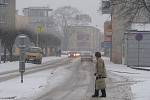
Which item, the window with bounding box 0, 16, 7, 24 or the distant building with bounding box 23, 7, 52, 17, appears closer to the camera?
the window with bounding box 0, 16, 7, 24

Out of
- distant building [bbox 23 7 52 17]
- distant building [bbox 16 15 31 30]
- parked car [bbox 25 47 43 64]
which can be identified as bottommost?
parked car [bbox 25 47 43 64]

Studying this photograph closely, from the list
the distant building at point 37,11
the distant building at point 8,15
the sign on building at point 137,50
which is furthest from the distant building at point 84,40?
the sign on building at point 137,50

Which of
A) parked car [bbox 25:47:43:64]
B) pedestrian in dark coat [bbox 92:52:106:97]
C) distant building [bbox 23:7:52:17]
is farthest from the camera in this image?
distant building [bbox 23:7:52:17]

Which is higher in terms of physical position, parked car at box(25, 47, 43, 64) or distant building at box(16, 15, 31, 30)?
distant building at box(16, 15, 31, 30)

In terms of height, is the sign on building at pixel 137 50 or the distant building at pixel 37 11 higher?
the distant building at pixel 37 11

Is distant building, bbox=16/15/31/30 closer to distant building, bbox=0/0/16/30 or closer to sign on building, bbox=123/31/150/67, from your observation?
distant building, bbox=0/0/16/30

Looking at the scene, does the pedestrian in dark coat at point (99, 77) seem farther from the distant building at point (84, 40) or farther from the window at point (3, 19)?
the distant building at point (84, 40)

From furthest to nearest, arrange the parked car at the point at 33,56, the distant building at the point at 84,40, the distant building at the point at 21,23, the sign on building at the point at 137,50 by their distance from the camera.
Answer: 1. the distant building at the point at 84,40
2. the distant building at the point at 21,23
3. the parked car at the point at 33,56
4. the sign on building at the point at 137,50

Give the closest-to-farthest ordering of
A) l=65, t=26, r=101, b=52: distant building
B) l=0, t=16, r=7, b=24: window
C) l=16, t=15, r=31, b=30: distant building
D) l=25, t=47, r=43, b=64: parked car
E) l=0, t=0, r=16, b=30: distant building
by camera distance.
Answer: l=25, t=47, r=43, b=64: parked car, l=16, t=15, r=31, b=30: distant building, l=0, t=16, r=7, b=24: window, l=0, t=0, r=16, b=30: distant building, l=65, t=26, r=101, b=52: distant building

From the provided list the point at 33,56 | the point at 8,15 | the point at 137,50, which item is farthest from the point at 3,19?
the point at 137,50

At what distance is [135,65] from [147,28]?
16.7 feet

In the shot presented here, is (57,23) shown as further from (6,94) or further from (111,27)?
(6,94)

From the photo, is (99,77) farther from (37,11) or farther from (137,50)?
(37,11)

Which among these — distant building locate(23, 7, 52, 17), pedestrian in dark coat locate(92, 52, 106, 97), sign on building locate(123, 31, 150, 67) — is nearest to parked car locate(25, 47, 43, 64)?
sign on building locate(123, 31, 150, 67)
